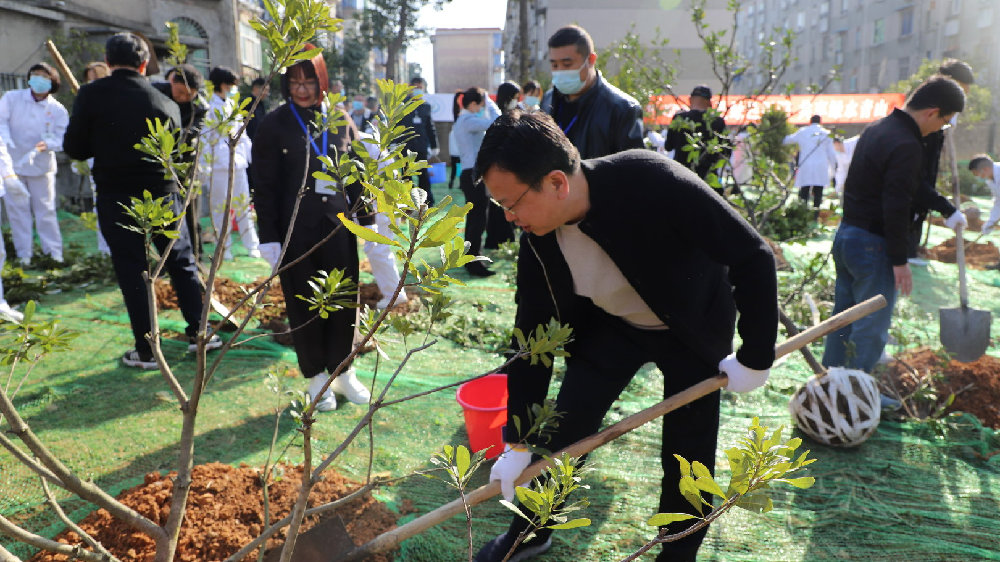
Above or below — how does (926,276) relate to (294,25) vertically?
below

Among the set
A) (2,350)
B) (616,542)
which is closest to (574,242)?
(616,542)

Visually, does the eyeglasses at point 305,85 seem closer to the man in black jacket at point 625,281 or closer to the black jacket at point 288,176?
the black jacket at point 288,176

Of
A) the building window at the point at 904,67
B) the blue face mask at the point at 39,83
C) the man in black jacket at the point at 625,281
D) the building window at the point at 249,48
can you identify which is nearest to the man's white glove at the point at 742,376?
the man in black jacket at the point at 625,281

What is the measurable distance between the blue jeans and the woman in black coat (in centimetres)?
277

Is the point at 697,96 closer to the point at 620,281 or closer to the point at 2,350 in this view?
the point at 620,281

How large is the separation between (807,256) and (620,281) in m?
6.44

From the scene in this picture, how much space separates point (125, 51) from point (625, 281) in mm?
3379

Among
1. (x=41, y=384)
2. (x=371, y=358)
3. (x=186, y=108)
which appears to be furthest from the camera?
(x=186, y=108)

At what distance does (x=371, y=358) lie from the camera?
4469mm

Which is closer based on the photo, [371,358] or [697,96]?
[371,358]

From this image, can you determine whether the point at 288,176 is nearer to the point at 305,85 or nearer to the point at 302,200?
the point at 302,200

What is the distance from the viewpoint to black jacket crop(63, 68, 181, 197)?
146 inches

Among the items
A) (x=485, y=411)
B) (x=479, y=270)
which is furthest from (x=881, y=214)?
(x=479, y=270)

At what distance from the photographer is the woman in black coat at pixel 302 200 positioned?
334 cm
